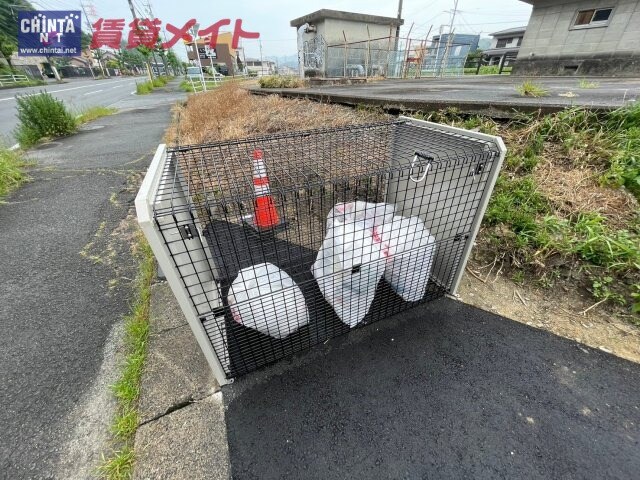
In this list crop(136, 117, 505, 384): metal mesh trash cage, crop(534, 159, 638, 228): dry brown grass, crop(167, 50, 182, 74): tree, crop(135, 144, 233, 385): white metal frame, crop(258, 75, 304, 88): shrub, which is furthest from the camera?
crop(167, 50, 182, 74): tree

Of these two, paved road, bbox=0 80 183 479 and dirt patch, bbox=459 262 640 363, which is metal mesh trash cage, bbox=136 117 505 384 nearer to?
dirt patch, bbox=459 262 640 363

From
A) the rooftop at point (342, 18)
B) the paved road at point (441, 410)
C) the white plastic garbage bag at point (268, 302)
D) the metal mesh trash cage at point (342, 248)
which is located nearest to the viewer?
the paved road at point (441, 410)

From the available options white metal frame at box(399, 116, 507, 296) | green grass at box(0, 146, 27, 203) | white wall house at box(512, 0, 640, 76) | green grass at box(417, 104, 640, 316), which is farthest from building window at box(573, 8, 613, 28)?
green grass at box(0, 146, 27, 203)

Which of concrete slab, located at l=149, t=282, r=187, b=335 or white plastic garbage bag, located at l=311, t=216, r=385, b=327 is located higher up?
white plastic garbage bag, located at l=311, t=216, r=385, b=327

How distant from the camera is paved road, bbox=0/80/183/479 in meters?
A: 1.10

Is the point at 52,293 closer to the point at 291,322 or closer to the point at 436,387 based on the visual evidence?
the point at 291,322

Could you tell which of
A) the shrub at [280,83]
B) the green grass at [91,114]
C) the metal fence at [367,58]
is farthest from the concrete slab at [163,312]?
the metal fence at [367,58]

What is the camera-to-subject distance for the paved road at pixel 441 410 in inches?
39.7

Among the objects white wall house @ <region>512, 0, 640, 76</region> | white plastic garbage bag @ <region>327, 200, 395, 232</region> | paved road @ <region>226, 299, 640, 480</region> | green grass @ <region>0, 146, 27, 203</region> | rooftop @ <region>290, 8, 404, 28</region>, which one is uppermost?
rooftop @ <region>290, 8, 404, 28</region>

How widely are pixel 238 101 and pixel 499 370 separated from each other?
7075 mm

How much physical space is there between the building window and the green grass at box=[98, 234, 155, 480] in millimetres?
12702

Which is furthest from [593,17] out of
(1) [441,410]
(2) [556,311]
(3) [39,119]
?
(3) [39,119]

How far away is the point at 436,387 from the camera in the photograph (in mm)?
1248

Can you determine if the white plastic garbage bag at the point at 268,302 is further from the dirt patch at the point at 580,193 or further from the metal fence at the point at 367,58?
the metal fence at the point at 367,58
